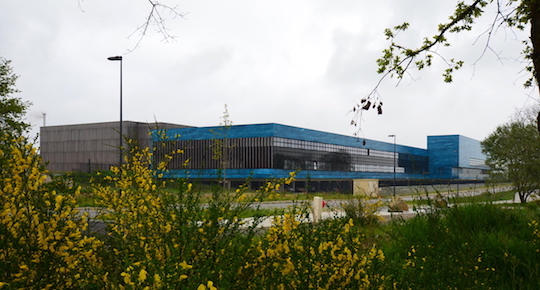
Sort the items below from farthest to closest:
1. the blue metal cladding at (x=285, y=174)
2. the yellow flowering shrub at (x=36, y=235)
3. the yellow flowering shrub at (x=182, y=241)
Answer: the blue metal cladding at (x=285, y=174)
the yellow flowering shrub at (x=36, y=235)
the yellow flowering shrub at (x=182, y=241)

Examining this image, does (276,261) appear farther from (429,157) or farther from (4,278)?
(429,157)

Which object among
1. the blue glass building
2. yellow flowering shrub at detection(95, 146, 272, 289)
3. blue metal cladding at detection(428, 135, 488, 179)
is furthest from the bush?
blue metal cladding at detection(428, 135, 488, 179)

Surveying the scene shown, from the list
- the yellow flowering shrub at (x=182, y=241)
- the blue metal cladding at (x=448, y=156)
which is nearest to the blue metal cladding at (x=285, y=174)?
the blue metal cladding at (x=448, y=156)

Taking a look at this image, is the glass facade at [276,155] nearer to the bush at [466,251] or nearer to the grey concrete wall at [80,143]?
the grey concrete wall at [80,143]

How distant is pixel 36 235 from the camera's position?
356cm

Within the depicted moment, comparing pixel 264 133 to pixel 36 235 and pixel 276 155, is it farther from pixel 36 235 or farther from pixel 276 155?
pixel 36 235

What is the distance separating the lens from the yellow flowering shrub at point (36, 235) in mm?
3379

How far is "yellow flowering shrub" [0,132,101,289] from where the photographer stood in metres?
3.38

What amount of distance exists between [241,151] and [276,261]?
5624cm

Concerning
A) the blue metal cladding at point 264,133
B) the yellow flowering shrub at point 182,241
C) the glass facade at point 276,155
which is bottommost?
the yellow flowering shrub at point 182,241

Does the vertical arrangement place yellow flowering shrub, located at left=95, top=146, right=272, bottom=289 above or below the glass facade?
below

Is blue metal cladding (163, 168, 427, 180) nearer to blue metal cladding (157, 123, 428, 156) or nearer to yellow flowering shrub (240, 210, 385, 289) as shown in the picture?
blue metal cladding (157, 123, 428, 156)

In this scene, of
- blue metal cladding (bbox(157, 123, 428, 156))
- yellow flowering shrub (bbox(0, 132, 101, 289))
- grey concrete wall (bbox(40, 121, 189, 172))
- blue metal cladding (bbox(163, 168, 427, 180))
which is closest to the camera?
yellow flowering shrub (bbox(0, 132, 101, 289))

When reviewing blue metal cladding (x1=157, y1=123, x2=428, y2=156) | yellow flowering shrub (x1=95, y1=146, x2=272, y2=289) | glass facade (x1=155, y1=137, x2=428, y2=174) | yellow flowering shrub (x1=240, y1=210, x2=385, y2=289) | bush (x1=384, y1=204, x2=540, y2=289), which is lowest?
bush (x1=384, y1=204, x2=540, y2=289)
